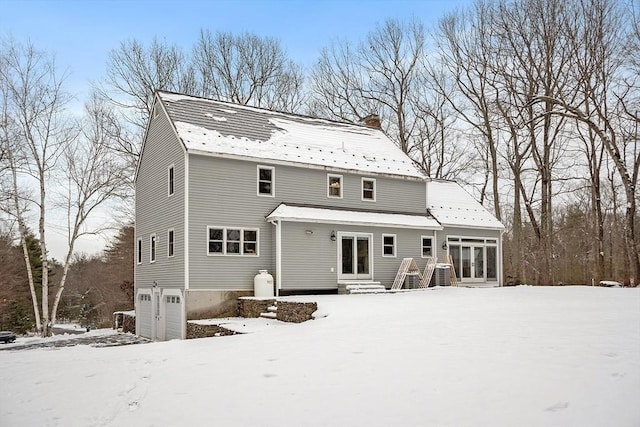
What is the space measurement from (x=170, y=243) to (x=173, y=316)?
249 cm

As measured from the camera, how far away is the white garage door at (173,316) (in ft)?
59.6

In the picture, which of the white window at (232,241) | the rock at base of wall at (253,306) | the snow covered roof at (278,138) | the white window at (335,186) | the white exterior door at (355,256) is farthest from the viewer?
the white window at (335,186)

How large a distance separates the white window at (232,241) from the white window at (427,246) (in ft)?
23.4

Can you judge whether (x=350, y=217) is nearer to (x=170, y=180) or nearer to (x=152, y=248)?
(x=170, y=180)

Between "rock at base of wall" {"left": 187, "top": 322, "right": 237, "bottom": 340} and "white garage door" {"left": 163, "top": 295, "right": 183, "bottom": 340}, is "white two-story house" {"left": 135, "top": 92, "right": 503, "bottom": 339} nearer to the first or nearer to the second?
"white garage door" {"left": 163, "top": 295, "right": 183, "bottom": 340}

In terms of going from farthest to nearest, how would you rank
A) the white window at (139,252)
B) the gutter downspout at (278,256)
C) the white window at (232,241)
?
the white window at (139,252), the gutter downspout at (278,256), the white window at (232,241)

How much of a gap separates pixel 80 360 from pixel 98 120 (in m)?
22.4

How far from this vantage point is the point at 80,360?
1038 centimetres

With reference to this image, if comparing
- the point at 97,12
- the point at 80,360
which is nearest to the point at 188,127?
the point at 97,12

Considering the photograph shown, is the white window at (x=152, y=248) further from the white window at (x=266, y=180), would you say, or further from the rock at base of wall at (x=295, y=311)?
the rock at base of wall at (x=295, y=311)

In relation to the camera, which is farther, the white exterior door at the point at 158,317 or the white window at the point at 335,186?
the white window at the point at 335,186

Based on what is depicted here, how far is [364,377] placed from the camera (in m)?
7.57

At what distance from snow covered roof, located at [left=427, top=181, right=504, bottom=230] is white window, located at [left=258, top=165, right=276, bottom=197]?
758cm

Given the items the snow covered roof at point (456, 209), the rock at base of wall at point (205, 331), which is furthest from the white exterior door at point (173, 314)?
the snow covered roof at point (456, 209)
